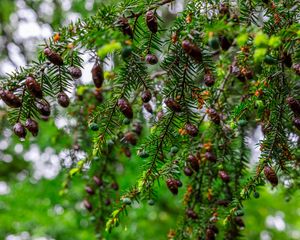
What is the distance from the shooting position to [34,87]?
135 cm

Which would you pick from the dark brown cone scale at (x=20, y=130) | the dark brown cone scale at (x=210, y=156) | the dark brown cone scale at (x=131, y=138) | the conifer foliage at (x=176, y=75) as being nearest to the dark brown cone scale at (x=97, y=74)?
the conifer foliage at (x=176, y=75)

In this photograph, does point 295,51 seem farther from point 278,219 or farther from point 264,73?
point 278,219

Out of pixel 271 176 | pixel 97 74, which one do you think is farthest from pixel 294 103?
pixel 97 74

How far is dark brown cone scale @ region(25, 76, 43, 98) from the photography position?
136 cm

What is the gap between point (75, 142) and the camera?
2.63 meters

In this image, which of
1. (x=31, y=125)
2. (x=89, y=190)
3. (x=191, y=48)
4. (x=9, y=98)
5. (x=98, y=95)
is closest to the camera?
(x=191, y=48)

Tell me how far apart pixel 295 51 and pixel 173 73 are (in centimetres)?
42

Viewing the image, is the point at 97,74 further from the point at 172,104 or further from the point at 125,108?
the point at 172,104

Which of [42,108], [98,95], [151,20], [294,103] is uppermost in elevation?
[98,95]

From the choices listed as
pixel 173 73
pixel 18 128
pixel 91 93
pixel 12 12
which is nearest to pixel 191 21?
pixel 173 73

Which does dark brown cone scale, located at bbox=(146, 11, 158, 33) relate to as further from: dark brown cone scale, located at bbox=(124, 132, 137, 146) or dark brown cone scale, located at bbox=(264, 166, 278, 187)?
dark brown cone scale, located at bbox=(124, 132, 137, 146)

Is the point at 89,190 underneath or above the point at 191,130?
above

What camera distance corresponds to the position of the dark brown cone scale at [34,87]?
136 centimetres

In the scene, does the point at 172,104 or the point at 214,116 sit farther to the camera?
the point at 214,116
